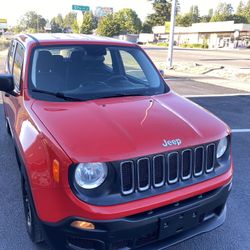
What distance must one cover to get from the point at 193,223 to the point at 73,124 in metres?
1.25

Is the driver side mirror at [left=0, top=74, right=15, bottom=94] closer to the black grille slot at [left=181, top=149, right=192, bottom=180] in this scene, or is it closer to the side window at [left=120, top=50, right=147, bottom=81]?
the side window at [left=120, top=50, right=147, bottom=81]

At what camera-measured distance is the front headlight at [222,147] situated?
3.00m

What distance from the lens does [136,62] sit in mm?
4512

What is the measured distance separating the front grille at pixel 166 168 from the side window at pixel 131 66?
1687 millimetres

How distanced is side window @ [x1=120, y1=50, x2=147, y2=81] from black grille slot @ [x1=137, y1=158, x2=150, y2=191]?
1.89m

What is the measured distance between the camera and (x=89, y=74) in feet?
12.9

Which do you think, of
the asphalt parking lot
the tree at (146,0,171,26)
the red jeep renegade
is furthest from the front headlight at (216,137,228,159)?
the tree at (146,0,171,26)

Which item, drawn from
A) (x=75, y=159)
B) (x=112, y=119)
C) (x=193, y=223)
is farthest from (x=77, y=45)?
(x=193, y=223)

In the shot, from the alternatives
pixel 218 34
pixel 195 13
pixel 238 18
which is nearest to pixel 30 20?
pixel 195 13

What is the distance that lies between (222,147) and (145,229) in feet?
3.46

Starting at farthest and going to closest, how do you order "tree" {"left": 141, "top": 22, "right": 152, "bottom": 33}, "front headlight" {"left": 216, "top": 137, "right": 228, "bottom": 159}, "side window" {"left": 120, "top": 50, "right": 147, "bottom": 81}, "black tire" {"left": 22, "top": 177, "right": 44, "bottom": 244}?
"tree" {"left": 141, "top": 22, "right": 152, "bottom": 33}, "side window" {"left": 120, "top": 50, "right": 147, "bottom": 81}, "front headlight" {"left": 216, "top": 137, "right": 228, "bottom": 159}, "black tire" {"left": 22, "top": 177, "right": 44, "bottom": 244}

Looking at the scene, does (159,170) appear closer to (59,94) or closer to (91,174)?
(91,174)

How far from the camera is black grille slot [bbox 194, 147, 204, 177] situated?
2.77 metres

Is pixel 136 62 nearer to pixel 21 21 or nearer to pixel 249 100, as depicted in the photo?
pixel 249 100
